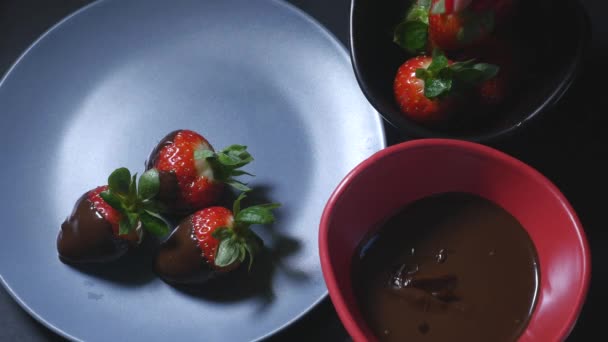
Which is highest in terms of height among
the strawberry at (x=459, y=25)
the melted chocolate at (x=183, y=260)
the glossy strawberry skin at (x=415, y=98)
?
the strawberry at (x=459, y=25)

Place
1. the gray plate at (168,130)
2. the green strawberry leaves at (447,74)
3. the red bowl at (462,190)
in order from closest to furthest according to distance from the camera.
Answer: the red bowl at (462,190) → the green strawberry leaves at (447,74) → the gray plate at (168,130)

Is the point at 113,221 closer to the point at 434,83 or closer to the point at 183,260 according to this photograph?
the point at 183,260

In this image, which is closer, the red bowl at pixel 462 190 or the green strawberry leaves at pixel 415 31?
the red bowl at pixel 462 190

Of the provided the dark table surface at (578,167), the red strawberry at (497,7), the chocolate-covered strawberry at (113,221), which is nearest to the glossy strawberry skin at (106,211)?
the chocolate-covered strawberry at (113,221)

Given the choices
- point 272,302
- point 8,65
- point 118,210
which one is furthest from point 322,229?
point 8,65

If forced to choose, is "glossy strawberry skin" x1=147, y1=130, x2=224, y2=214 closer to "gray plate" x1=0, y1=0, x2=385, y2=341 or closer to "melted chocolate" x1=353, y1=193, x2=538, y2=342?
"gray plate" x1=0, y1=0, x2=385, y2=341

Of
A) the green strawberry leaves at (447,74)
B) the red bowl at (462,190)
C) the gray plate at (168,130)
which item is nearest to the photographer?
the red bowl at (462,190)

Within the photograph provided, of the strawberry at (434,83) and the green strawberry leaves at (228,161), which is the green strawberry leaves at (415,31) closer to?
the strawberry at (434,83)

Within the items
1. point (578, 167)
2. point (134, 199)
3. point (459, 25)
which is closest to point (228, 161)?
point (134, 199)

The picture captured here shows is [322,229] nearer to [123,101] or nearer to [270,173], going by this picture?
[270,173]
